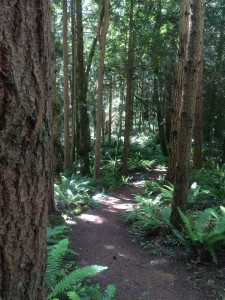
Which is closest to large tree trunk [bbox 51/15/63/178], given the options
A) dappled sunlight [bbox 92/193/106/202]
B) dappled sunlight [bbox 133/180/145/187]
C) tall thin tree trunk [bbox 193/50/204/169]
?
dappled sunlight [bbox 92/193/106/202]

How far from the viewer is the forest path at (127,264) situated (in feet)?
Answer: 15.5

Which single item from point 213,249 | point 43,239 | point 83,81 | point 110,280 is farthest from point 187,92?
point 83,81

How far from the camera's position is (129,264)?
18.6ft

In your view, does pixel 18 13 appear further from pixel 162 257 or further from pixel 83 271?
pixel 162 257

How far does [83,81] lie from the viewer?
1516cm

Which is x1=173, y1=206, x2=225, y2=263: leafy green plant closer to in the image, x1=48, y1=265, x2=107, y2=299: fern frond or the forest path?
the forest path

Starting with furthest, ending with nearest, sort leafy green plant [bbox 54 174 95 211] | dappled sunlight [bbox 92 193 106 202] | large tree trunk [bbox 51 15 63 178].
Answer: dappled sunlight [bbox 92 193 106 202]
large tree trunk [bbox 51 15 63 178]
leafy green plant [bbox 54 174 95 211]

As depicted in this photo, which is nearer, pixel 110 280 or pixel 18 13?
pixel 18 13

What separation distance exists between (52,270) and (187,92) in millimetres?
3718

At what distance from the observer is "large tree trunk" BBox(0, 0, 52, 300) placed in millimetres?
1354

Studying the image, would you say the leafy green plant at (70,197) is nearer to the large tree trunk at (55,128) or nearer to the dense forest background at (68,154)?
the dense forest background at (68,154)

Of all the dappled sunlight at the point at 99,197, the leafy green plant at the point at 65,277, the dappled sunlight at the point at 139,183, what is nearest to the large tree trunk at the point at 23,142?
the leafy green plant at the point at 65,277

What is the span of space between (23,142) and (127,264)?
188 inches

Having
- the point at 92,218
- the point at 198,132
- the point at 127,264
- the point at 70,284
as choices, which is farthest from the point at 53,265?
the point at 198,132
